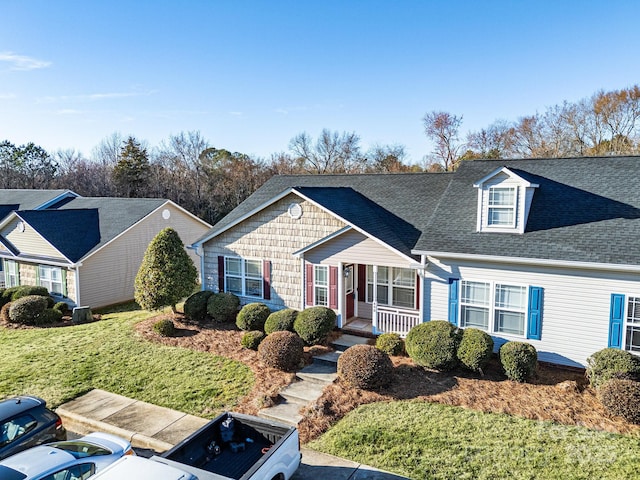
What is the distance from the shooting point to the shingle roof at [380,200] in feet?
50.3

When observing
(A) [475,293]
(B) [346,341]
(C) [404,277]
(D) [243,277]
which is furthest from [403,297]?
(D) [243,277]

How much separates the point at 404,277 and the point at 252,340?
5.74 metres

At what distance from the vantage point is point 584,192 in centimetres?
1372

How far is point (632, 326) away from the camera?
445 inches

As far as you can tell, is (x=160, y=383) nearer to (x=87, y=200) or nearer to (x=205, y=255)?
(x=205, y=255)

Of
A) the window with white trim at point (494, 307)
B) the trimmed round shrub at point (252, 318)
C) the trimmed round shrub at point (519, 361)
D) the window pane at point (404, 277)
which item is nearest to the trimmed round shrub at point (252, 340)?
the trimmed round shrub at point (252, 318)

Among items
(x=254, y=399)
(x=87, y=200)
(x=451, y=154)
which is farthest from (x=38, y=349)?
(x=451, y=154)

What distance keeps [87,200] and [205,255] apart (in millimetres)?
14057

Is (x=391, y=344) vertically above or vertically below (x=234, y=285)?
below

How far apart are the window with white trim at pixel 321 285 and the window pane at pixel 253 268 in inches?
103

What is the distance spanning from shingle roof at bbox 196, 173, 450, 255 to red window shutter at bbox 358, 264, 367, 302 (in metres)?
2.05

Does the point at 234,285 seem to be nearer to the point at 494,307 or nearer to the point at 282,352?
the point at 282,352

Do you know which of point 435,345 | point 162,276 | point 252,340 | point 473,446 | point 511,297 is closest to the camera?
point 473,446

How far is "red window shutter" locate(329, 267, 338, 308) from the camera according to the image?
15.4m
